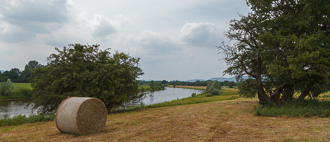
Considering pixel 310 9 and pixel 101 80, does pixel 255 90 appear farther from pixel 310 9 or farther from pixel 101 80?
pixel 101 80

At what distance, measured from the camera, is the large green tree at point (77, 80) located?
1372 centimetres

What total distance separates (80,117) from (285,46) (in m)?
12.3

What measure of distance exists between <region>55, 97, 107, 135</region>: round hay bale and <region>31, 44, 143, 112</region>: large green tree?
20.9 ft

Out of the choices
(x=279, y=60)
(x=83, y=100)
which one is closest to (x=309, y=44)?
(x=279, y=60)

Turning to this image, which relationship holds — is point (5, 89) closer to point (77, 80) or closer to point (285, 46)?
point (77, 80)

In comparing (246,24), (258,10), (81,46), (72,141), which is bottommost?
(72,141)

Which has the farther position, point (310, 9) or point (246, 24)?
point (246, 24)

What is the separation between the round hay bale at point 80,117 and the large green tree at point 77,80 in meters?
6.37

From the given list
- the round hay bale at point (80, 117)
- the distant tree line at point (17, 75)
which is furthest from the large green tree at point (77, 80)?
the distant tree line at point (17, 75)

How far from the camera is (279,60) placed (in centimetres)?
1130

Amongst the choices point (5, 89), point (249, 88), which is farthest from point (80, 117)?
point (5, 89)

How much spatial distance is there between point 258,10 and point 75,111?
13.7 meters

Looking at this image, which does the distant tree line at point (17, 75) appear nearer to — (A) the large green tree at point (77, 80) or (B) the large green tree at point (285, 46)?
(A) the large green tree at point (77, 80)

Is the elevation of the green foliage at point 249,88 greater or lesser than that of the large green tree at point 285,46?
lesser
